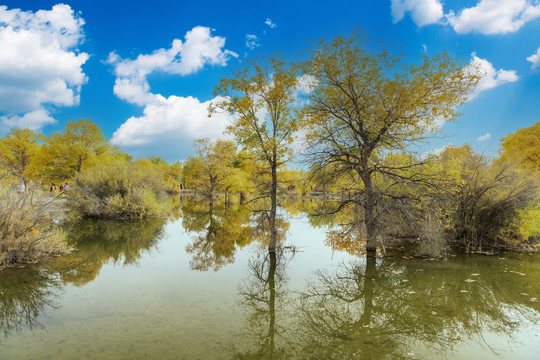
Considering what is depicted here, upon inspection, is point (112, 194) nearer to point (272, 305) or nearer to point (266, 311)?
point (272, 305)

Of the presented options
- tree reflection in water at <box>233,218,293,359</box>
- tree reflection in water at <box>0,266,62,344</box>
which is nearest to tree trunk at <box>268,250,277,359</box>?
tree reflection in water at <box>233,218,293,359</box>

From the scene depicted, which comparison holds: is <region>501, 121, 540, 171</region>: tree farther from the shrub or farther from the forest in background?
the shrub

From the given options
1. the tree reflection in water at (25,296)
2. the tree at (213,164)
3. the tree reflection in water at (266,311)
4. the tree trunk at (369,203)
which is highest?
the tree at (213,164)

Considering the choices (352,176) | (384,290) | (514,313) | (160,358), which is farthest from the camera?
(352,176)

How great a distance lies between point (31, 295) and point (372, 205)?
10234 mm

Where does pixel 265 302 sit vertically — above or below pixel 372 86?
below

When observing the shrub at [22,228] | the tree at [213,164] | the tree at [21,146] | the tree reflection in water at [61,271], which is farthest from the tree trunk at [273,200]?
the tree at [21,146]

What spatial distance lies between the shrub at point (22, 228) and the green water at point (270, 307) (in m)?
0.68

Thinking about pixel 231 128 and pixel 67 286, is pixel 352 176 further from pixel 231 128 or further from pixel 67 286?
pixel 67 286

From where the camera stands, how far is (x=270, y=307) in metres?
7.11

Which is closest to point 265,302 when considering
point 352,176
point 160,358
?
point 160,358

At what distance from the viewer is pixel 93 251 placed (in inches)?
494

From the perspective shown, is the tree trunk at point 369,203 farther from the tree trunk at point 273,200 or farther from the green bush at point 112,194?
the green bush at point 112,194

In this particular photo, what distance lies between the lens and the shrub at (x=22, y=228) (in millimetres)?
9539
